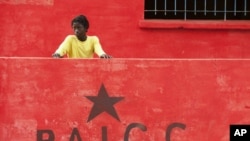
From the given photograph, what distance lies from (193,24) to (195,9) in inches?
10.8

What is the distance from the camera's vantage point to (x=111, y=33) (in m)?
9.52

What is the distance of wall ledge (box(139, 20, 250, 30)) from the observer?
9.55m

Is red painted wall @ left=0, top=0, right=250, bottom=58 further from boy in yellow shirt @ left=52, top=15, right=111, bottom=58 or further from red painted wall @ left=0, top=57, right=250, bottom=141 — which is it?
red painted wall @ left=0, top=57, right=250, bottom=141

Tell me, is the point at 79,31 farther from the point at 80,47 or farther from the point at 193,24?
the point at 193,24

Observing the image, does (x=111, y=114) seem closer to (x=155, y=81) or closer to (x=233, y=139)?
(x=155, y=81)

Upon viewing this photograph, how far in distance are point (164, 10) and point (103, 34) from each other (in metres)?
0.88

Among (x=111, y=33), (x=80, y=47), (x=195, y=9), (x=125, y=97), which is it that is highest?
(x=195, y=9)

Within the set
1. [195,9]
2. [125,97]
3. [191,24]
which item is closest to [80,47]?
[125,97]

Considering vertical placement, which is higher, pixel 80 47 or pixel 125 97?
pixel 80 47

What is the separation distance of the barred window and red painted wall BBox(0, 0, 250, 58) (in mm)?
216

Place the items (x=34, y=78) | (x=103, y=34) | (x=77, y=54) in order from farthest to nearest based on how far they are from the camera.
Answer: (x=103, y=34)
(x=77, y=54)
(x=34, y=78)

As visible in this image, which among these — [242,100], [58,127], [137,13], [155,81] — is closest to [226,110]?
[242,100]

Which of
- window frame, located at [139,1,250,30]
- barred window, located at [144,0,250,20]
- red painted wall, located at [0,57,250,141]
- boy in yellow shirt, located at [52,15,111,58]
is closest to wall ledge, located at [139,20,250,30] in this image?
window frame, located at [139,1,250,30]

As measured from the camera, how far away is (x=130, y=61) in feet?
23.8
